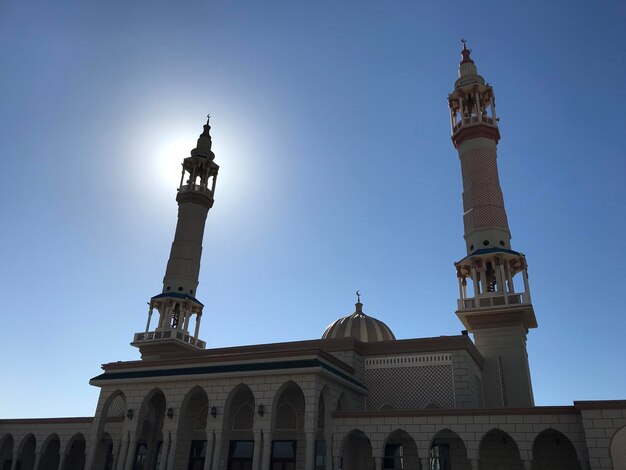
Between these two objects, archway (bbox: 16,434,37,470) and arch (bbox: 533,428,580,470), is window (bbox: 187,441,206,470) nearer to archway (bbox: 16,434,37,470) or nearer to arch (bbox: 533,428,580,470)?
archway (bbox: 16,434,37,470)

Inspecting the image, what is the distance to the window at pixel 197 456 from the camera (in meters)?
21.2

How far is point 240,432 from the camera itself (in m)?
20.7

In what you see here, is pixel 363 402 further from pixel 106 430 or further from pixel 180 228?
pixel 180 228

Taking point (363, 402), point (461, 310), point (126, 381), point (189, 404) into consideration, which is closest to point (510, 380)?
point (461, 310)

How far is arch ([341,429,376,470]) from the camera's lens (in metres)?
18.6

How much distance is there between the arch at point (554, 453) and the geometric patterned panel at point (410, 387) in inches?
131

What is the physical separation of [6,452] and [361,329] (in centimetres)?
2073

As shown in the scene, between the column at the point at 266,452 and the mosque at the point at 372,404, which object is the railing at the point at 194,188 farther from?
the column at the point at 266,452

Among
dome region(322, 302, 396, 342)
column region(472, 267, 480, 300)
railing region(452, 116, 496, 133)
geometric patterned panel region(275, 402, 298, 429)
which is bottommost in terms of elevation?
geometric patterned panel region(275, 402, 298, 429)

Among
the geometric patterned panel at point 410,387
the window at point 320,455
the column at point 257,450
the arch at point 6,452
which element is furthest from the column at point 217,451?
the arch at point 6,452

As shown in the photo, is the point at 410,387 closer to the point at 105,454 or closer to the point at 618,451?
the point at 618,451

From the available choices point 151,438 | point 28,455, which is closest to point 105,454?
point 151,438

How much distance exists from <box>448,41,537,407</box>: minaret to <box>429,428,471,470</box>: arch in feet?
16.3

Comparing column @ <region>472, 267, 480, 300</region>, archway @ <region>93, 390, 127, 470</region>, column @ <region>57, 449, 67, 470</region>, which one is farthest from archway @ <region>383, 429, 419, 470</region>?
column @ <region>57, 449, 67, 470</region>
